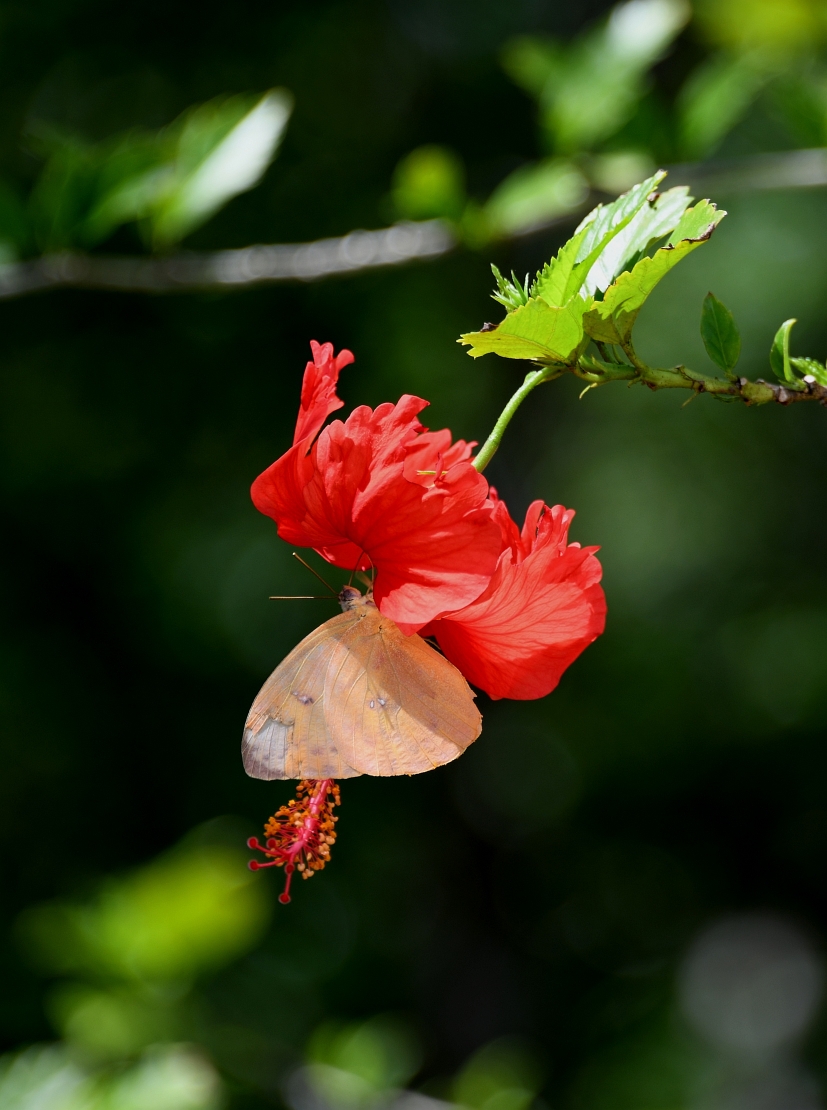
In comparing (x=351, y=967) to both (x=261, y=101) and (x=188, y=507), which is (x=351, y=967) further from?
(x=261, y=101)

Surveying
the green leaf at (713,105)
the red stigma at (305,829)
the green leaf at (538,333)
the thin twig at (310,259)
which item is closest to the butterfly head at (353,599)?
the red stigma at (305,829)

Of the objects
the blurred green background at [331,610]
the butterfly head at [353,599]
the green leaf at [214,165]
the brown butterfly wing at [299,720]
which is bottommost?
the blurred green background at [331,610]

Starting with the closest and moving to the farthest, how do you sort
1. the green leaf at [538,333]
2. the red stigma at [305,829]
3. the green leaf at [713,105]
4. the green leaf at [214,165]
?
the green leaf at [538,333]
the red stigma at [305,829]
the green leaf at [214,165]
the green leaf at [713,105]

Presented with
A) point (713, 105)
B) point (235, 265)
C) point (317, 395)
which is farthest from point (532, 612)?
point (713, 105)

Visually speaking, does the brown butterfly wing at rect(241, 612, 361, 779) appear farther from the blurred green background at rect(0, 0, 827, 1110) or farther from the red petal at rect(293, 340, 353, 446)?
the blurred green background at rect(0, 0, 827, 1110)

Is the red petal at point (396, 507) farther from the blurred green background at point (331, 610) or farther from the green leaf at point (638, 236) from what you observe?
the blurred green background at point (331, 610)

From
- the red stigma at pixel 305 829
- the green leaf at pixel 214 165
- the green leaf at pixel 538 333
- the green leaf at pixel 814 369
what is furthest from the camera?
the green leaf at pixel 214 165

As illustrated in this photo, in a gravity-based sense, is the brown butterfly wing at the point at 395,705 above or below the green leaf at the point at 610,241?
below
